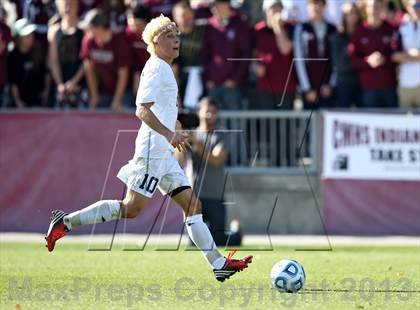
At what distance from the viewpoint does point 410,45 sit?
16.8 meters

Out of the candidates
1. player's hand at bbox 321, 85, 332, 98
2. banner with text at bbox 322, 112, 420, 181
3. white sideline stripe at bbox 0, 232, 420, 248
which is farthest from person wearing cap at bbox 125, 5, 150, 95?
banner with text at bbox 322, 112, 420, 181

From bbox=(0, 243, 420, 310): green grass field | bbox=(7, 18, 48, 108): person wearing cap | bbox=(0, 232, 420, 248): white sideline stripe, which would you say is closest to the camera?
bbox=(0, 243, 420, 310): green grass field

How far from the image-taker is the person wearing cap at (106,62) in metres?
17.3

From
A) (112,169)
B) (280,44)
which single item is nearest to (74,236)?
(112,169)

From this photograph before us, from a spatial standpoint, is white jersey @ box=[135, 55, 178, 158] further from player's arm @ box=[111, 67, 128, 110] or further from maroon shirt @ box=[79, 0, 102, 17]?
maroon shirt @ box=[79, 0, 102, 17]

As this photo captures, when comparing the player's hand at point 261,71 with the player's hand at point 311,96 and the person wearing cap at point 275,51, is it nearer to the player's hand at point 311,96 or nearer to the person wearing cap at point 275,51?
the person wearing cap at point 275,51

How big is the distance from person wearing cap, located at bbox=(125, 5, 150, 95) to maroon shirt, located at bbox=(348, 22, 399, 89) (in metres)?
3.34

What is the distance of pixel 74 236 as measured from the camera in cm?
1703

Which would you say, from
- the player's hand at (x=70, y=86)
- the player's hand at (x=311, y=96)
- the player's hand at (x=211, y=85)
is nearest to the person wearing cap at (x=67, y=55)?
the player's hand at (x=70, y=86)

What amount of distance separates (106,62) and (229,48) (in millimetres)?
2069

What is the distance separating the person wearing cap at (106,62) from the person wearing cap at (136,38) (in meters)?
0.17

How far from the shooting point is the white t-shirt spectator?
16719 millimetres

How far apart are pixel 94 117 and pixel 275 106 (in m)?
2.94

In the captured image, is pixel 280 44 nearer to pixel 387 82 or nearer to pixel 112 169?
pixel 387 82
